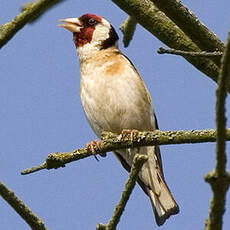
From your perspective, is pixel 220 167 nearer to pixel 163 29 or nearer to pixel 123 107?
pixel 163 29

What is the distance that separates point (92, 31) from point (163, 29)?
3019 millimetres

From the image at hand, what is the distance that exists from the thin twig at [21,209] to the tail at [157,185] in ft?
10.5

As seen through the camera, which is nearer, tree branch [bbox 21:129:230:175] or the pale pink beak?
tree branch [bbox 21:129:230:175]

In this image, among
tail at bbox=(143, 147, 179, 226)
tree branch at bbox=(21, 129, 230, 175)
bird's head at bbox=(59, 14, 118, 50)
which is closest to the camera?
tree branch at bbox=(21, 129, 230, 175)

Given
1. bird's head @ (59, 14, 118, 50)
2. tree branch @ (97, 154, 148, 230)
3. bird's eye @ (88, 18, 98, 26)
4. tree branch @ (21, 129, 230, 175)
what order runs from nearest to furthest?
tree branch @ (97, 154, 148, 230) → tree branch @ (21, 129, 230, 175) → bird's head @ (59, 14, 118, 50) → bird's eye @ (88, 18, 98, 26)

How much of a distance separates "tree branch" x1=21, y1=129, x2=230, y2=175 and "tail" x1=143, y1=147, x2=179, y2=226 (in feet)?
7.80

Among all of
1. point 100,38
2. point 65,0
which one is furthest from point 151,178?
point 65,0

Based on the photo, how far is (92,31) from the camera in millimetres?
6254

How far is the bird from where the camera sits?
17.0 feet

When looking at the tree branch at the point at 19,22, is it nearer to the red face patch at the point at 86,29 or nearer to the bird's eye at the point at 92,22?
the red face patch at the point at 86,29

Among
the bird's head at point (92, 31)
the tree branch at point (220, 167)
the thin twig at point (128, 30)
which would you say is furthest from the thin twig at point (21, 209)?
the bird's head at point (92, 31)

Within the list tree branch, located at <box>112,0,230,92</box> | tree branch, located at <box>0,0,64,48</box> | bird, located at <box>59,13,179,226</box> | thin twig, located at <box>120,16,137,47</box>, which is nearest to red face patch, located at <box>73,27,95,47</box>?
bird, located at <box>59,13,179,226</box>

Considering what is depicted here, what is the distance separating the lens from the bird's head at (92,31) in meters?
6.10

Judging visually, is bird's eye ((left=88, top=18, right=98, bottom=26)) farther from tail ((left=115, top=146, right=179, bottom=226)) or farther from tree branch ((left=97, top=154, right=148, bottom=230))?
tree branch ((left=97, top=154, right=148, bottom=230))
